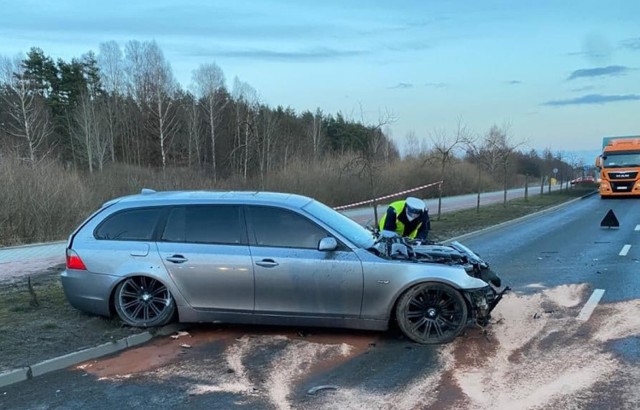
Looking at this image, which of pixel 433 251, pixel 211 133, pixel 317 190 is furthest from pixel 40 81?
pixel 433 251

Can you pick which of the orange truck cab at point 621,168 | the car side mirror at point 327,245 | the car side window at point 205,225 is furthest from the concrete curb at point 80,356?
the orange truck cab at point 621,168

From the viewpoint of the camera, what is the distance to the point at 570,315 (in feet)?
23.7

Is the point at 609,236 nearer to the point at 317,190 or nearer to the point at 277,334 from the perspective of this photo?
the point at 277,334

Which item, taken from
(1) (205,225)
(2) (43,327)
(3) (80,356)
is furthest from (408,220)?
(2) (43,327)

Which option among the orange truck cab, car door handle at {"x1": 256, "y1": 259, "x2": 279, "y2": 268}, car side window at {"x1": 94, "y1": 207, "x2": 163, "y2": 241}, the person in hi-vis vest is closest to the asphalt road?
car door handle at {"x1": 256, "y1": 259, "x2": 279, "y2": 268}

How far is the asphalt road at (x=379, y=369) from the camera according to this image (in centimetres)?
463

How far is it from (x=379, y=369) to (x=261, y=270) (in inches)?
64.8

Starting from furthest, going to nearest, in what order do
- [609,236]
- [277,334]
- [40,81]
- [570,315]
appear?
[40,81] < [609,236] < [570,315] < [277,334]

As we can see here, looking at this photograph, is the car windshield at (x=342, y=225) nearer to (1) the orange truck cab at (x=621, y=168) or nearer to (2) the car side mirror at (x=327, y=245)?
(2) the car side mirror at (x=327, y=245)

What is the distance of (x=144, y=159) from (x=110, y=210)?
179 ft

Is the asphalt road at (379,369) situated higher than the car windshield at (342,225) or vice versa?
the car windshield at (342,225)

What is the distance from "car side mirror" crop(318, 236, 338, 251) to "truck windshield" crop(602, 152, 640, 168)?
110 ft

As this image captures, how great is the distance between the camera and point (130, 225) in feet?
22.0

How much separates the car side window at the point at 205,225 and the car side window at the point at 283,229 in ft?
0.66
